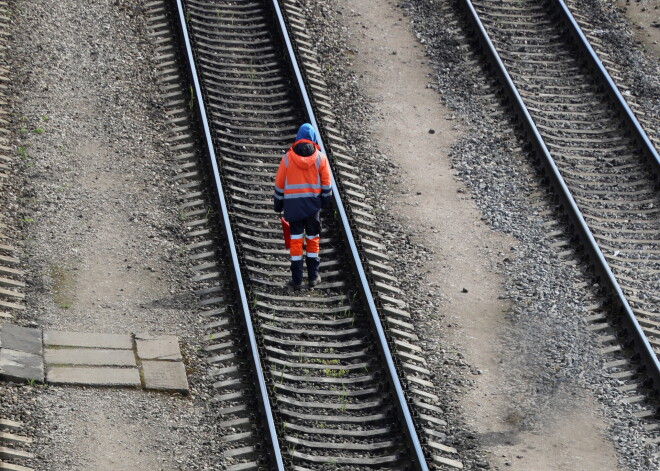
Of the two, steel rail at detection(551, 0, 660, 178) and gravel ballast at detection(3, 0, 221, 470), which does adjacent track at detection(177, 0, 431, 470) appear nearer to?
gravel ballast at detection(3, 0, 221, 470)

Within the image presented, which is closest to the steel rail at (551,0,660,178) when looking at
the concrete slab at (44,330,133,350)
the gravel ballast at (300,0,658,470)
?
the gravel ballast at (300,0,658,470)

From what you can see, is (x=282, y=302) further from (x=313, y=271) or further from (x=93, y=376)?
(x=93, y=376)

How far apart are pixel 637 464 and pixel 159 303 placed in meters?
4.76

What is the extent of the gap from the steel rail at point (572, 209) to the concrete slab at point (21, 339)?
18.8ft

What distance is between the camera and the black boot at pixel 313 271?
1182 centimetres

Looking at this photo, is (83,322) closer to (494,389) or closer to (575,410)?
(494,389)

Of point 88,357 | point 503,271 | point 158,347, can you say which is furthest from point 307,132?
point 88,357

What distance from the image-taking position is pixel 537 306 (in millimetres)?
11930

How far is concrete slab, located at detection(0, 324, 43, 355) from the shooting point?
33.9ft

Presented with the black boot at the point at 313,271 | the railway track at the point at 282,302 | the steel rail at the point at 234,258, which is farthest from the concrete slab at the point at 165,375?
the black boot at the point at 313,271

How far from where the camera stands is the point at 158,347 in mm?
10797

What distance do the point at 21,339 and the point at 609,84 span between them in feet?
28.8

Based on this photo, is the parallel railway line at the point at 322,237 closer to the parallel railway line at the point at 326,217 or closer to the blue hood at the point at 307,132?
the parallel railway line at the point at 326,217

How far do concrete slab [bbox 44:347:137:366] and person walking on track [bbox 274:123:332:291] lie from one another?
210 cm
